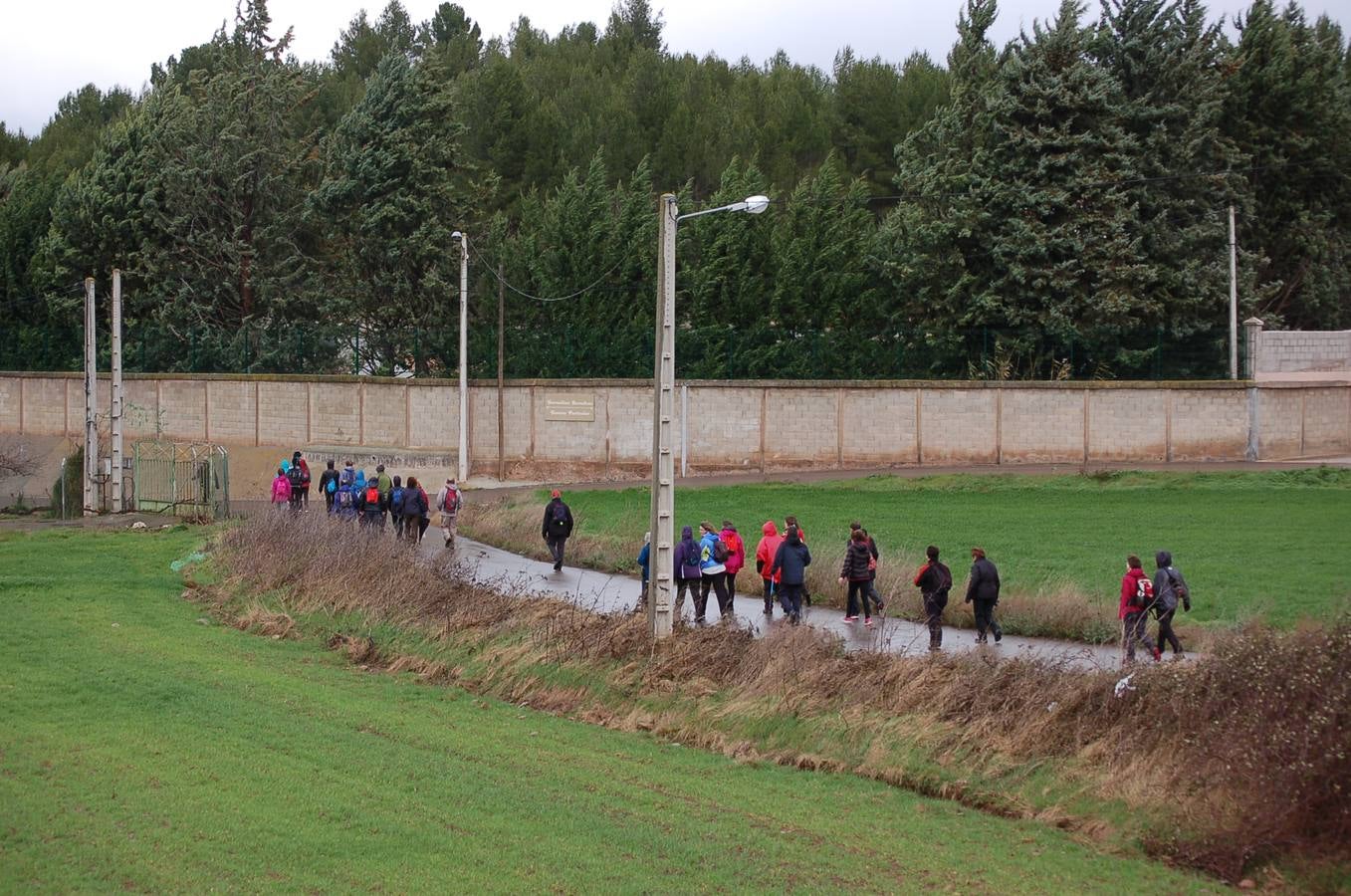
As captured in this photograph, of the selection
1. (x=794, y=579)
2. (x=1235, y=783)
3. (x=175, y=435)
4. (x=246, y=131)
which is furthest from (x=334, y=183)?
(x=1235, y=783)

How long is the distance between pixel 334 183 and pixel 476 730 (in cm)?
3681

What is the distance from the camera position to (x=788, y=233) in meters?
45.6

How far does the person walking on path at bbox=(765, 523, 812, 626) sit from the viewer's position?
19.1m

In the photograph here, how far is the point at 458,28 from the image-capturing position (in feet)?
350

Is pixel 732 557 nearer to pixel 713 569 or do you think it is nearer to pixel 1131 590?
pixel 713 569

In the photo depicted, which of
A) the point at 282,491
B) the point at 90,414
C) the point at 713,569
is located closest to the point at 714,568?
the point at 713,569

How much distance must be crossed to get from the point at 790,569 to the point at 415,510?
990 cm

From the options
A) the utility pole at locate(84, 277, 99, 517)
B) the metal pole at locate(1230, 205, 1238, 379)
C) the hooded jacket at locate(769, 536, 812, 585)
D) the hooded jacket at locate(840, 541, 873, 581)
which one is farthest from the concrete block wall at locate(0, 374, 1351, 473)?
the hooded jacket at locate(769, 536, 812, 585)

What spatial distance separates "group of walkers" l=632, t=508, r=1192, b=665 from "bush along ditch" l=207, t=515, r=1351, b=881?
2101 mm

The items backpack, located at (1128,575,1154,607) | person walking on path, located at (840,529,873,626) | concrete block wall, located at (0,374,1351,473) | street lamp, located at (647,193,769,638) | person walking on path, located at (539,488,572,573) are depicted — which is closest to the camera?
Answer: street lamp, located at (647,193,769,638)

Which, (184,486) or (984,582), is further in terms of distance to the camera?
(184,486)

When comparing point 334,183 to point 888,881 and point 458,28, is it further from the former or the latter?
point 458,28

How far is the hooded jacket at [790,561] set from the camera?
19062mm

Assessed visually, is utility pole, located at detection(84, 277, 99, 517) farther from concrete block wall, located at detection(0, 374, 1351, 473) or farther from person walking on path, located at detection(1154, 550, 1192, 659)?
person walking on path, located at detection(1154, 550, 1192, 659)
